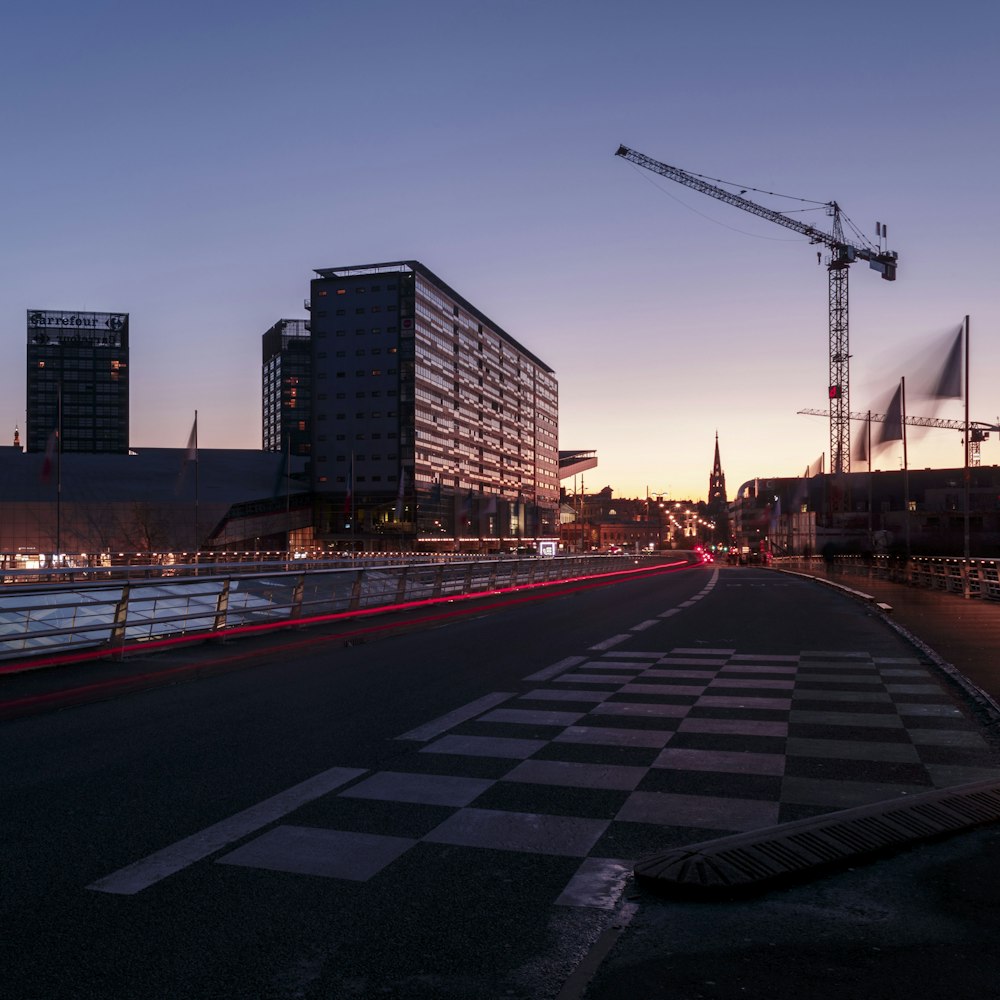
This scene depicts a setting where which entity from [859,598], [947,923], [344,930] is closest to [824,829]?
[947,923]

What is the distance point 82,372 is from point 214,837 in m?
205

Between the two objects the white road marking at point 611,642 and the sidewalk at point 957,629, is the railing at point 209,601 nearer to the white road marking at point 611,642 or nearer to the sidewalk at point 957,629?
the white road marking at point 611,642

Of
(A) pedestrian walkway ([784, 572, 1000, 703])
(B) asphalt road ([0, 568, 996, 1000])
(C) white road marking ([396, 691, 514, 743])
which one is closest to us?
(B) asphalt road ([0, 568, 996, 1000])

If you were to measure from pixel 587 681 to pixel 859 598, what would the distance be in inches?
828

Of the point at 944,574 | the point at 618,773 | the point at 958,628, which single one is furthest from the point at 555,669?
the point at 944,574

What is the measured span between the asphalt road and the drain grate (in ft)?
0.97

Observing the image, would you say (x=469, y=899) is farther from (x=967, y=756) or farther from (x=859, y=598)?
(x=859, y=598)

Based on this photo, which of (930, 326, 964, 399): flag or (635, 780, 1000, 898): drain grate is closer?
(635, 780, 1000, 898): drain grate

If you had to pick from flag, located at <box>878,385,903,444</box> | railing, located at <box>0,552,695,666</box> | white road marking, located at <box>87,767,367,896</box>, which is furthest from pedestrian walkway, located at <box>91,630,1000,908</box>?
flag, located at <box>878,385,903,444</box>

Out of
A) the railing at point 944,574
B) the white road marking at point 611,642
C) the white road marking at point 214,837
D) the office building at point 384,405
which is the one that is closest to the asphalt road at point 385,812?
the white road marking at point 214,837

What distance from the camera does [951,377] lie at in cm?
3381

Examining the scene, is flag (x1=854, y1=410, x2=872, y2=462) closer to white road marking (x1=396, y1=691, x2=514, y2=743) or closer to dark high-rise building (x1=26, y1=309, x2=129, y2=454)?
white road marking (x1=396, y1=691, x2=514, y2=743)

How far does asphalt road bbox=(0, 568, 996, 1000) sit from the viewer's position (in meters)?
4.01

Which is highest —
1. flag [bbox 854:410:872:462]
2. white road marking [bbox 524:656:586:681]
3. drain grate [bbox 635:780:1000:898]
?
flag [bbox 854:410:872:462]
